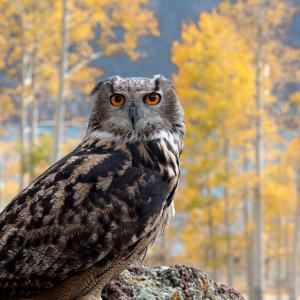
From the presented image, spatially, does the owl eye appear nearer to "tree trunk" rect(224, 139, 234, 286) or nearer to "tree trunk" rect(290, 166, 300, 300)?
"tree trunk" rect(290, 166, 300, 300)

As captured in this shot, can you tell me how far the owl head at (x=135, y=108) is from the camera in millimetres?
3277

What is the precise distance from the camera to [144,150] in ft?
10.6

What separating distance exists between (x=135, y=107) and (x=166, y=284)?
1.31 metres

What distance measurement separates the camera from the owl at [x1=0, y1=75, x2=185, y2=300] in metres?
2.92

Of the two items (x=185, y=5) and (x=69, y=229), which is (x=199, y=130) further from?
(x=185, y=5)

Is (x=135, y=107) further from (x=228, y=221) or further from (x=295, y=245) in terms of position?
(x=228, y=221)

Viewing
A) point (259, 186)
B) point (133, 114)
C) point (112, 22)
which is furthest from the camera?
point (259, 186)

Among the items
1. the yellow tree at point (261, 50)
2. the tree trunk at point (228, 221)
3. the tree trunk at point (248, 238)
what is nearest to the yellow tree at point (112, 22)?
the yellow tree at point (261, 50)

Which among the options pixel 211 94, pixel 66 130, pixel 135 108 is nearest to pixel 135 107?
pixel 135 108

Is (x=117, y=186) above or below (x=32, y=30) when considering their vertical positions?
below

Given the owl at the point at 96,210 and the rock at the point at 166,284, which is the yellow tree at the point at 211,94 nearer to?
the rock at the point at 166,284

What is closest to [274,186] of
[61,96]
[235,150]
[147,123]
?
[235,150]

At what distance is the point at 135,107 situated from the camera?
10.7ft

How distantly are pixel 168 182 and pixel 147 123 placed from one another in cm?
38
